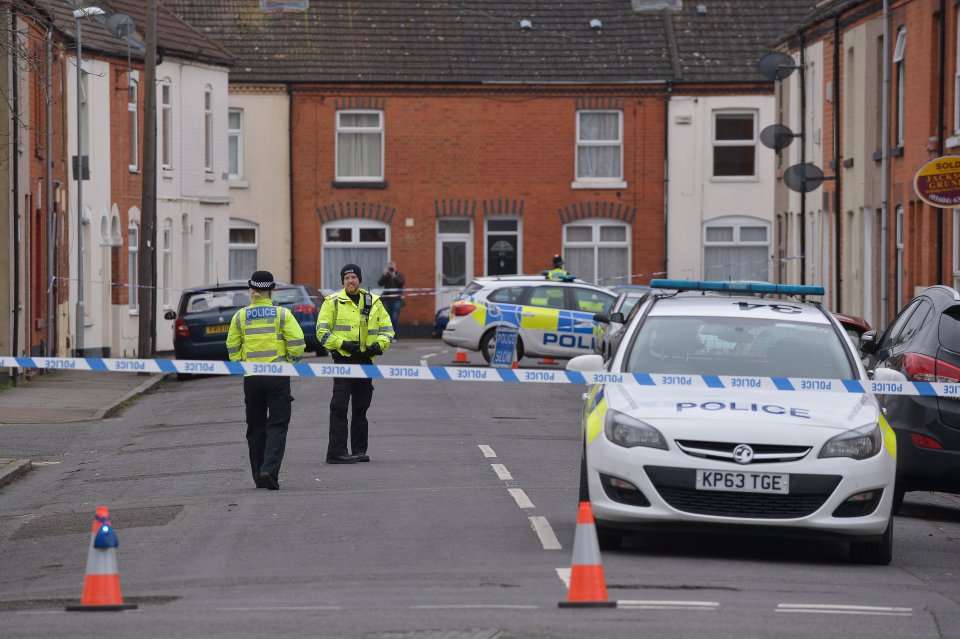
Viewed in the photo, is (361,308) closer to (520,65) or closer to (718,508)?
(718,508)

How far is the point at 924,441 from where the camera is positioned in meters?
12.4

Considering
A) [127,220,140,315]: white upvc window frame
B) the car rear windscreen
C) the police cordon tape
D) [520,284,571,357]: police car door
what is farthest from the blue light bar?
[127,220,140,315]: white upvc window frame

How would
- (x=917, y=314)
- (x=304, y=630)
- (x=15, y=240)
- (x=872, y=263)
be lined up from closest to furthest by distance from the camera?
(x=304, y=630)
(x=917, y=314)
(x=15, y=240)
(x=872, y=263)

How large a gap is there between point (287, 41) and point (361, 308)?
33041 millimetres

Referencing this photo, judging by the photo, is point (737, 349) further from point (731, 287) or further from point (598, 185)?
point (598, 185)

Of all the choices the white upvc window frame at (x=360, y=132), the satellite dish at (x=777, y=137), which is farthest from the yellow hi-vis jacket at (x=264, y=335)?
the white upvc window frame at (x=360, y=132)

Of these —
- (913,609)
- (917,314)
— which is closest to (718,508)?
(913,609)

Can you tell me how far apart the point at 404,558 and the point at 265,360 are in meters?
4.23

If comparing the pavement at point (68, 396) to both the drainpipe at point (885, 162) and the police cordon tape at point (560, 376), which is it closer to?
the police cordon tape at point (560, 376)

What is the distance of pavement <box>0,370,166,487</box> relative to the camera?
22250 mm

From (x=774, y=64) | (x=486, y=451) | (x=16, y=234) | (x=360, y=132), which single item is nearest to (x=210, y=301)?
(x=16, y=234)

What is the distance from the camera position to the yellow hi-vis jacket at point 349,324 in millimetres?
15656

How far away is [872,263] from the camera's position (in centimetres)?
3269

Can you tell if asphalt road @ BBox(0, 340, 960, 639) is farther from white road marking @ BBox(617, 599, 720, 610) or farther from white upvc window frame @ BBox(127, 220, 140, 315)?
white upvc window frame @ BBox(127, 220, 140, 315)
